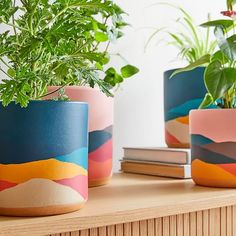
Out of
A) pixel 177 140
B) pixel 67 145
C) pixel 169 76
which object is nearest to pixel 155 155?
pixel 177 140

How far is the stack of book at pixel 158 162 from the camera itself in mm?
837

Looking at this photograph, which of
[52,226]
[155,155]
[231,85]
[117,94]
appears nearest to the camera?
[52,226]

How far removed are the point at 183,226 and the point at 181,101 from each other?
14.0 inches

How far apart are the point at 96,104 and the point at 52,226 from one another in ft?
0.90

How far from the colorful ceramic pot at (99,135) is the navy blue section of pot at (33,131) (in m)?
0.18

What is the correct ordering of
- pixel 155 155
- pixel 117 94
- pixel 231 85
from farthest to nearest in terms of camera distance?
pixel 117 94 → pixel 155 155 → pixel 231 85

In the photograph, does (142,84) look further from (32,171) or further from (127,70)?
(32,171)

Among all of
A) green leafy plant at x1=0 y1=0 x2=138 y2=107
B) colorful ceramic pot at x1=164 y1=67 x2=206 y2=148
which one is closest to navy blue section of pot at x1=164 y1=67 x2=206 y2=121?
colorful ceramic pot at x1=164 y1=67 x2=206 y2=148

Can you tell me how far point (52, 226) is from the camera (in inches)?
18.7

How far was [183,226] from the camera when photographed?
0.62 m

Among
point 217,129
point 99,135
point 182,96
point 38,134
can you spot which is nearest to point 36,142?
point 38,134

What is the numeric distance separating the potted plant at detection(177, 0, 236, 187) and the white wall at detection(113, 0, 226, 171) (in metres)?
0.30

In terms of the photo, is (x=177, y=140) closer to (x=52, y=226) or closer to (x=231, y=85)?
(x=231, y=85)

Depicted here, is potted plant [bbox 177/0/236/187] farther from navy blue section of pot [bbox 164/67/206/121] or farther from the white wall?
the white wall
